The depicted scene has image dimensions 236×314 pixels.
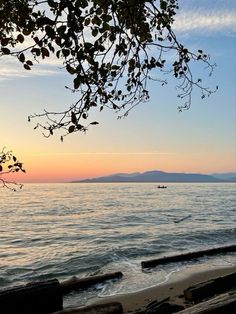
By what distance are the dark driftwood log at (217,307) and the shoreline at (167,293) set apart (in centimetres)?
374

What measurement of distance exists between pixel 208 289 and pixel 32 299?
4.96 meters

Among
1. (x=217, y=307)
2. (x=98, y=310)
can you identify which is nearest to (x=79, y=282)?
(x=98, y=310)

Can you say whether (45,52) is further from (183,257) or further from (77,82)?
(183,257)

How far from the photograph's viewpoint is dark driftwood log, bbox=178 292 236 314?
6707mm

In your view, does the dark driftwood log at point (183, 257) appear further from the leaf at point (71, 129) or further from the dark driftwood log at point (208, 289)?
the leaf at point (71, 129)

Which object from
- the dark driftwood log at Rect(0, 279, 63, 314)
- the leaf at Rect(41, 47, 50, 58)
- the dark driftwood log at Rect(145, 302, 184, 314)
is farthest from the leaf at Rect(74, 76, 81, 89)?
the dark driftwood log at Rect(145, 302, 184, 314)

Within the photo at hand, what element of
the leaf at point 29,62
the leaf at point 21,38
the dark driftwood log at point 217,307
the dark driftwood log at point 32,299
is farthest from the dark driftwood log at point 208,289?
the leaf at point 21,38

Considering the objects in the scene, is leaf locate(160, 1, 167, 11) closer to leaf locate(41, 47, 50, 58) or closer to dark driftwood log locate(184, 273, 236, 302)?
leaf locate(41, 47, 50, 58)

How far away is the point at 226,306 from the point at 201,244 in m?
19.6

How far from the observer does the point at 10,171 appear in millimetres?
5684

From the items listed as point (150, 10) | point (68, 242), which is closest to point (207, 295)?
point (150, 10)

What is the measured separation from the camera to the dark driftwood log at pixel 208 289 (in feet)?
36.6

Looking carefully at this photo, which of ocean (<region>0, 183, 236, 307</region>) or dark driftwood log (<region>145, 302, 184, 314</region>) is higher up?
dark driftwood log (<region>145, 302, 184, 314</region>)

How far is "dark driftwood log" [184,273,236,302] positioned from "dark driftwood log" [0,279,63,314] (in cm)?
380
